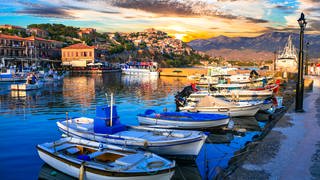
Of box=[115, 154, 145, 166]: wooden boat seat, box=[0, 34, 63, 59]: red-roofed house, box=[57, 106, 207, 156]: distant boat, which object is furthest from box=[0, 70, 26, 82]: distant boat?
box=[115, 154, 145, 166]: wooden boat seat

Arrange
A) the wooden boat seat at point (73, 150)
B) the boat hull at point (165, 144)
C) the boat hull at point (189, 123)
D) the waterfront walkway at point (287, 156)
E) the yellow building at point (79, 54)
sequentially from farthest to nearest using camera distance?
1. the yellow building at point (79, 54)
2. the boat hull at point (189, 123)
3. the boat hull at point (165, 144)
4. the wooden boat seat at point (73, 150)
5. the waterfront walkway at point (287, 156)

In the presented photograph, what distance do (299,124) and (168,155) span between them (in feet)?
24.8

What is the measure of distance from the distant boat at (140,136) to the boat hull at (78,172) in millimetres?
2690

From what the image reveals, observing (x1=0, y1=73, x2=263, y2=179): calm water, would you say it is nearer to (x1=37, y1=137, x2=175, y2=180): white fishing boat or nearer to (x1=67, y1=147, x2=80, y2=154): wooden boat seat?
(x1=37, y1=137, x2=175, y2=180): white fishing boat

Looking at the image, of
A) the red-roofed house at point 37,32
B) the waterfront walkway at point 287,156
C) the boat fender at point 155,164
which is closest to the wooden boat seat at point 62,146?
the boat fender at point 155,164

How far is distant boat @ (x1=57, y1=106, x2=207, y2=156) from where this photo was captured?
14523 mm

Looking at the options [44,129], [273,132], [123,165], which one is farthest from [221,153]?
[44,129]

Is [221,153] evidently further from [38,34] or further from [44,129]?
[38,34]

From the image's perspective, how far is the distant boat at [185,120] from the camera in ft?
69.9

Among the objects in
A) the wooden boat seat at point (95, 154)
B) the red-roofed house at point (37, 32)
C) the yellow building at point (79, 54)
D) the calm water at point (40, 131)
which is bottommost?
the calm water at point (40, 131)

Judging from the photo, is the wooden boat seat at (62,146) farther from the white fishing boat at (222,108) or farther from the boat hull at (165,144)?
the white fishing boat at (222,108)

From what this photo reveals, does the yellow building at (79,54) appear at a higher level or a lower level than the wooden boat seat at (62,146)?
higher

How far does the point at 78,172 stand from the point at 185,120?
10.5m

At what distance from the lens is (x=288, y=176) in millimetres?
9453
